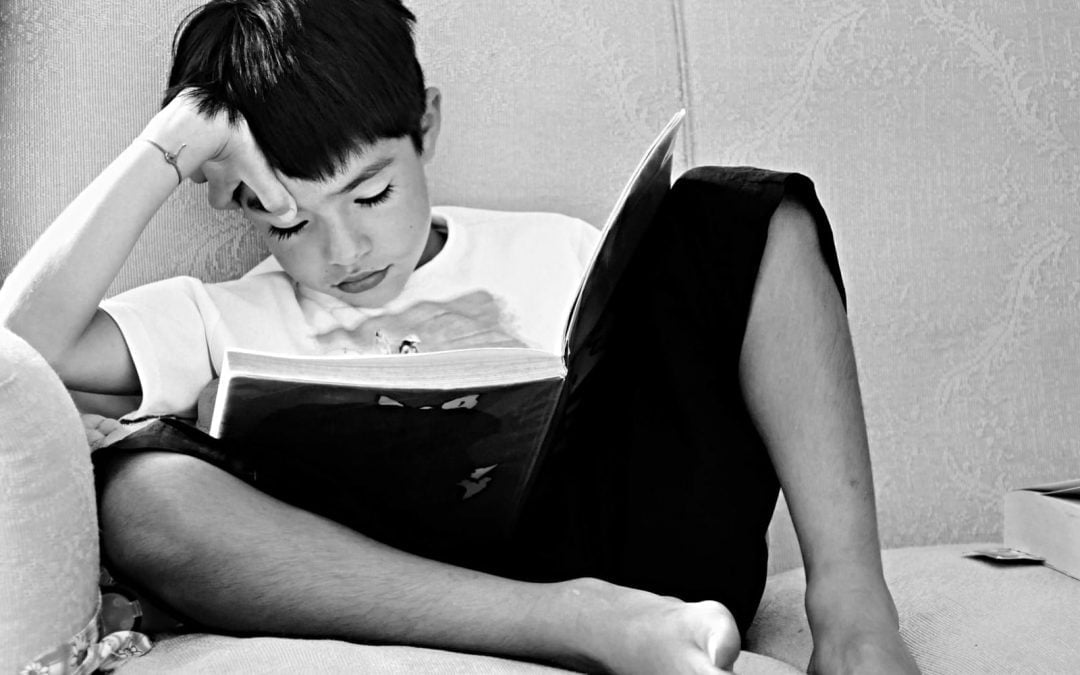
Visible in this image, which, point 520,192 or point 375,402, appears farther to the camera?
point 520,192

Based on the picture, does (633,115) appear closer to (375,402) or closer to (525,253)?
(525,253)

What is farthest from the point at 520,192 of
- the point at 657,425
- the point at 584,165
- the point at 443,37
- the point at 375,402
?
the point at 375,402

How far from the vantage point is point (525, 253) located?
118cm

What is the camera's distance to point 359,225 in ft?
3.49

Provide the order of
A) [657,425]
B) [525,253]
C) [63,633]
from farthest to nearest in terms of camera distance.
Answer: [525,253]
[657,425]
[63,633]

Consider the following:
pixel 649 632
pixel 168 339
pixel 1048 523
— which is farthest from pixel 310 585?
pixel 1048 523

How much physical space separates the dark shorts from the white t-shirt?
0.37ft

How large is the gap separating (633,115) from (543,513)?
Result: 19.8 inches

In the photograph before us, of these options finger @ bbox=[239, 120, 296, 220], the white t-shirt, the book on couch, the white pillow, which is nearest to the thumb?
finger @ bbox=[239, 120, 296, 220]

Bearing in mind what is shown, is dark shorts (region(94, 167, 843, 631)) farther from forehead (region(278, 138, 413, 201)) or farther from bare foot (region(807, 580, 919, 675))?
forehead (region(278, 138, 413, 201))

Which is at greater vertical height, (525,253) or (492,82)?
(492,82)

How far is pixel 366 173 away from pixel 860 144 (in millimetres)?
530

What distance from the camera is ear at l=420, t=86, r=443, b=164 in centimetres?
116

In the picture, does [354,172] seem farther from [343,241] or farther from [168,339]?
[168,339]
